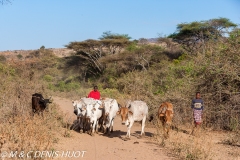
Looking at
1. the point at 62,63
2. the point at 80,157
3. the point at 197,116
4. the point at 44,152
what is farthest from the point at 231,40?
the point at 62,63

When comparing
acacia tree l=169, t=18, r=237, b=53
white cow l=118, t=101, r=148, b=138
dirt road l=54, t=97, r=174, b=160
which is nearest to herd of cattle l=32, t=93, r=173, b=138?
white cow l=118, t=101, r=148, b=138

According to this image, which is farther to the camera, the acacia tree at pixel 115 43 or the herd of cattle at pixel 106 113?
the acacia tree at pixel 115 43

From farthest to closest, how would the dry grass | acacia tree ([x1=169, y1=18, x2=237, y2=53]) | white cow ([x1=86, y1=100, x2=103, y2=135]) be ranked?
acacia tree ([x1=169, y1=18, x2=237, y2=53]) < white cow ([x1=86, y1=100, x2=103, y2=135]) < the dry grass

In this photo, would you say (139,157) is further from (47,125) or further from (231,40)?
(231,40)

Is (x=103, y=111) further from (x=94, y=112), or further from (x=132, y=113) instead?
(x=132, y=113)

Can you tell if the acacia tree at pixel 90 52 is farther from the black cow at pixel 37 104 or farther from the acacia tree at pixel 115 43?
the black cow at pixel 37 104

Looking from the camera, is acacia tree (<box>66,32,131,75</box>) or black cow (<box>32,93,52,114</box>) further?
acacia tree (<box>66,32,131,75</box>)

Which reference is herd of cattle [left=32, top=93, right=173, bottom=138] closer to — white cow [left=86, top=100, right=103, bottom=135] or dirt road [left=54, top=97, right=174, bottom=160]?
white cow [left=86, top=100, right=103, bottom=135]

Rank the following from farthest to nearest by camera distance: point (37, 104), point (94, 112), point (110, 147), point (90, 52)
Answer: point (90, 52) → point (37, 104) → point (94, 112) → point (110, 147)

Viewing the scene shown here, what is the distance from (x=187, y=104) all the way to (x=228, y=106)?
1.58 metres

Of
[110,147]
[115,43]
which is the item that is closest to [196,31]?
[115,43]

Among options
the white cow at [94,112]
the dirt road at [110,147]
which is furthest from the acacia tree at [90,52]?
the dirt road at [110,147]

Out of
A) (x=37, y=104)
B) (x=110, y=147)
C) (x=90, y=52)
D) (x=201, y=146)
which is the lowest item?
Result: (x=110, y=147)

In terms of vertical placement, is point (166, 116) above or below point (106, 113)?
above
